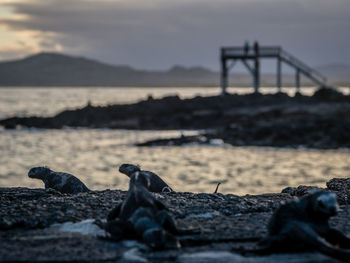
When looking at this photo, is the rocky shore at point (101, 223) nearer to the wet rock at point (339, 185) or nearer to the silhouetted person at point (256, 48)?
the wet rock at point (339, 185)

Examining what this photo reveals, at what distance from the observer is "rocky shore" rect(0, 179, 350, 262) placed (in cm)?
840

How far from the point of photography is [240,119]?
50.4 meters

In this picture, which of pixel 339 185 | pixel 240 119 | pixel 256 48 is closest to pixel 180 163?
pixel 240 119

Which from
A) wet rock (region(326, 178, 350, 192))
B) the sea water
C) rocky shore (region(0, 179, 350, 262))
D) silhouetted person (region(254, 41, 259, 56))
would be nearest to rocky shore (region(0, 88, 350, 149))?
the sea water

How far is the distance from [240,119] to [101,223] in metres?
40.8

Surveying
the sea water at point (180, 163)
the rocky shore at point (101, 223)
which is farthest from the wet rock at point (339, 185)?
the sea water at point (180, 163)

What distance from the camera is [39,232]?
10016 mm

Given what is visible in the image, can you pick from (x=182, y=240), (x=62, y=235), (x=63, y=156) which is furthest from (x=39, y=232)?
(x=63, y=156)

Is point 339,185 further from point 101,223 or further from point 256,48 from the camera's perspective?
point 256,48

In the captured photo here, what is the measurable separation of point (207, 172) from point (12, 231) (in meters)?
21.4

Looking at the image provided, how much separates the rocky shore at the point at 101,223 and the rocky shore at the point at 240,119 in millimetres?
27446

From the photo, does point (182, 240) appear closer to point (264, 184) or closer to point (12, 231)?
point (12, 231)

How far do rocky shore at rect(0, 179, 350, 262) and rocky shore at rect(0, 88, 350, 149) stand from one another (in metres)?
27.4

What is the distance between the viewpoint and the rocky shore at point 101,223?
27.6ft
